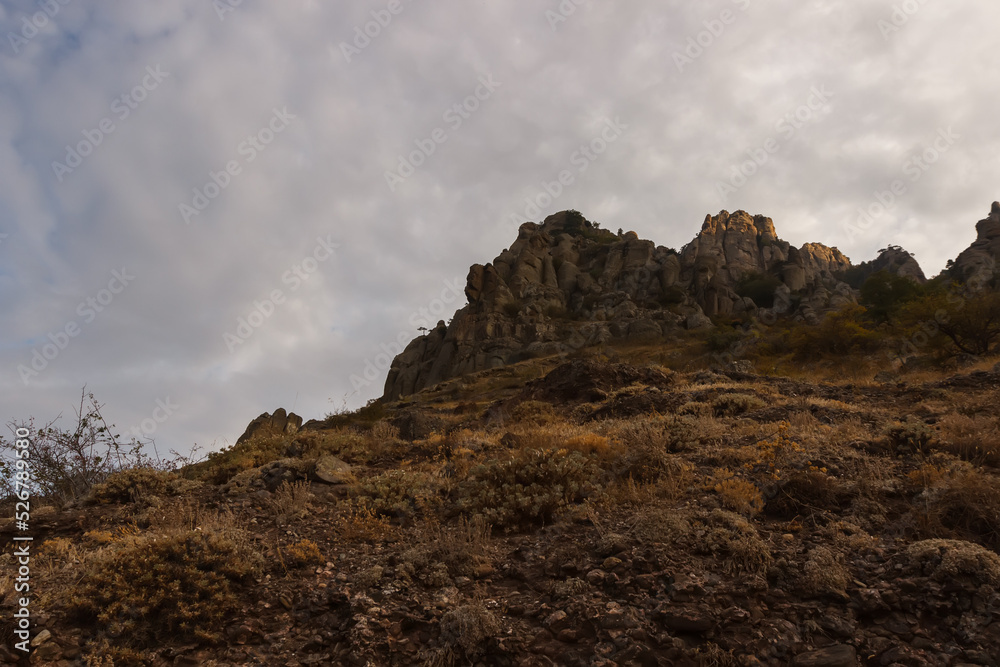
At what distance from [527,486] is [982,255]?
70938mm

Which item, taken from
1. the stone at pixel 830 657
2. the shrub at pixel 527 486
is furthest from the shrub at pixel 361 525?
the stone at pixel 830 657

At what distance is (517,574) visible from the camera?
4875 mm

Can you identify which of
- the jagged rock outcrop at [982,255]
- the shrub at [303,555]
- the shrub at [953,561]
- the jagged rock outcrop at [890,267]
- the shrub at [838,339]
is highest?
the jagged rock outcrop at [890,267]

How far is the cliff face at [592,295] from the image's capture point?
48969 millimetres

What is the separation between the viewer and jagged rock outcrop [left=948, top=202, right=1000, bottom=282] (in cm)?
5006

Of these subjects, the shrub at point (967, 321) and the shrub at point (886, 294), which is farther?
the shrub at point (886, 294)

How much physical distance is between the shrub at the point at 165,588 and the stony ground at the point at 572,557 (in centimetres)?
2

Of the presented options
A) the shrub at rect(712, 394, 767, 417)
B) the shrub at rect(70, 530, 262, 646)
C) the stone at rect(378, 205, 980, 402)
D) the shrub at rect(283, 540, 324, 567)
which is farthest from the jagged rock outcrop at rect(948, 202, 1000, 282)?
the shrub at rect(70, 530, 262, 646)

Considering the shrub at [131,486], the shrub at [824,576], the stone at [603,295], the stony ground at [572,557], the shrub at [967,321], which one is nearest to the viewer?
the stony ground at [572,557]

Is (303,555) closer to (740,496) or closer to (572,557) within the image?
(572,557)

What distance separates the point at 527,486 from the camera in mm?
6746

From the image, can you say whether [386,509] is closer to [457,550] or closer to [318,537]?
[318,537]

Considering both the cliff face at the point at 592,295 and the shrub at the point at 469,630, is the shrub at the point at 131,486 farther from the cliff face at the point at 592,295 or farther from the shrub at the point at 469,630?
the cliff face at the point at 592,295

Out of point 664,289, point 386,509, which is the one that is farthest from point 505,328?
point 386,509
